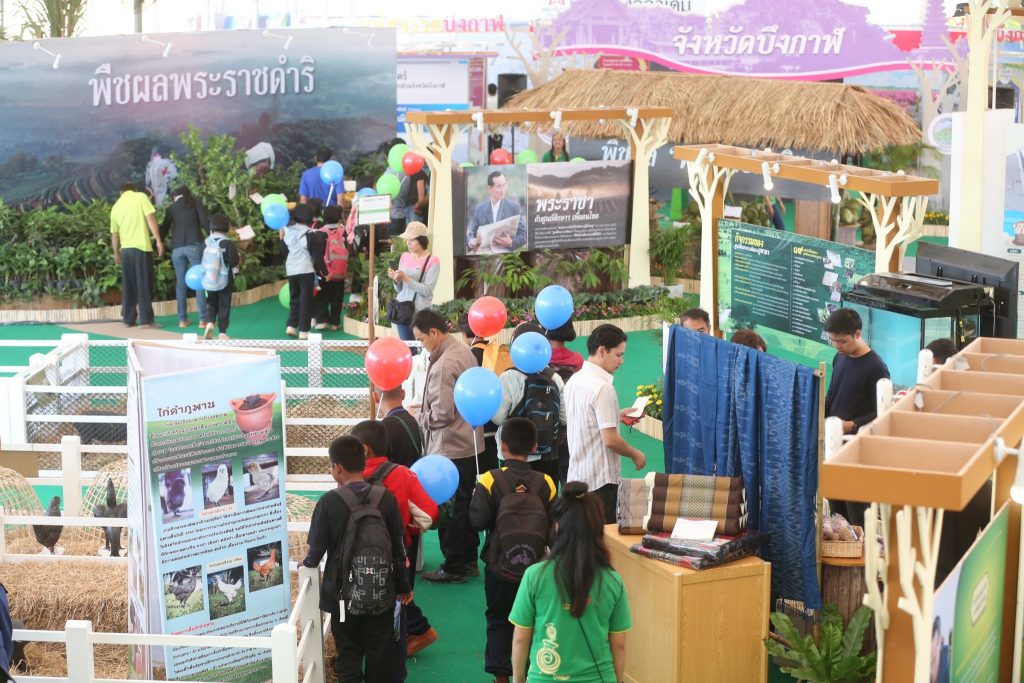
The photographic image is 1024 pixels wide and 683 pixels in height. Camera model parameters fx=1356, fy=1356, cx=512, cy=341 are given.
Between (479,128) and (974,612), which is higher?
(479,128)

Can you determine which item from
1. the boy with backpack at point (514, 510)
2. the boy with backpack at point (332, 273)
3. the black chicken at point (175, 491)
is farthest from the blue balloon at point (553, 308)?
the boy with backpack at point (332, 273)

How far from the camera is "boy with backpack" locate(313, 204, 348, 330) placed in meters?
14.7

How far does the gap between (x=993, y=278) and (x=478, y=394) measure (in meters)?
3.26

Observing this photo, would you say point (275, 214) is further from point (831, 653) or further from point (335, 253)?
point (831, 653)

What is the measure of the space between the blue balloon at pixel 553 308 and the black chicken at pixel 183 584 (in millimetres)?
3573

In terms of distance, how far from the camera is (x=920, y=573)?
4.27 metres

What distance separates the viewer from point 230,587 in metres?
6.27

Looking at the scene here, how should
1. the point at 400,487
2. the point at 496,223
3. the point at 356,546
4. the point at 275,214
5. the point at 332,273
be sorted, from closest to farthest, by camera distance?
1. the point at 356,546
2. the point at 400,487
3. the point at 275,214
4. the point at 332,273
5. the point at 496,223

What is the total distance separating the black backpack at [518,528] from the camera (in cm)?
626

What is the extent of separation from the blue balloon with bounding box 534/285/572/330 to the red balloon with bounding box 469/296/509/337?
278 millimetres

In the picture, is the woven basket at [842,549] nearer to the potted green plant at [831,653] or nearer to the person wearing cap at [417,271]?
the potted green plant at [831,653]

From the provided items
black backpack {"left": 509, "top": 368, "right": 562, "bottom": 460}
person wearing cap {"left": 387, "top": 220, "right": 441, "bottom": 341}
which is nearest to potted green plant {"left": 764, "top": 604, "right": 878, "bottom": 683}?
black backpack {"left": 509, "top": 368, "right": 562, "bottom": 460}

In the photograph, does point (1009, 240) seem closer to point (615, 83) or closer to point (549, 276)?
point (549, 276)

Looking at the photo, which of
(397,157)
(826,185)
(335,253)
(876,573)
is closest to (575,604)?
(876,573)
